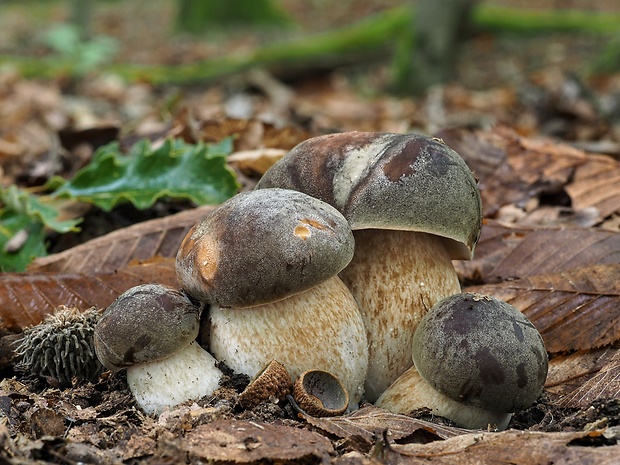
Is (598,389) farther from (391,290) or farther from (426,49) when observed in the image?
(426,49)

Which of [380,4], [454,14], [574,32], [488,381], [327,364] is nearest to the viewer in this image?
[488,381]

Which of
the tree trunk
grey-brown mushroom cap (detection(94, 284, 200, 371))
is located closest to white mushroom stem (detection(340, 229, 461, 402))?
grey-brown mushroom cap (detection(94, 284, 200, 371))

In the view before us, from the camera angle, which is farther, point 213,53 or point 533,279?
point 213,53

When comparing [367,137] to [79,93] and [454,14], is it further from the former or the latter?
[454,14]

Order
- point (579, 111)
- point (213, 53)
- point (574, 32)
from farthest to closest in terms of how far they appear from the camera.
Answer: point (213, 53), point (574, 32), point (579, 111)

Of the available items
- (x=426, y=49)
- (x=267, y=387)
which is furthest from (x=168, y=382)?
(x=426, y=49)

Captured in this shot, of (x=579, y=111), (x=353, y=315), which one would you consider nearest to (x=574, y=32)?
(x=579, y=111)

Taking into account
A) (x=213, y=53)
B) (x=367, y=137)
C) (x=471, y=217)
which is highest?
(x=367, y=137)

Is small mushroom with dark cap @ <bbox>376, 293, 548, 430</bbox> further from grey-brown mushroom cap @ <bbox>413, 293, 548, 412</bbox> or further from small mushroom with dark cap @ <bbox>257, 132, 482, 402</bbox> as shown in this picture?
small mushroom with dark cap @ <bbox>257, 132, 482, 402</bbox>
